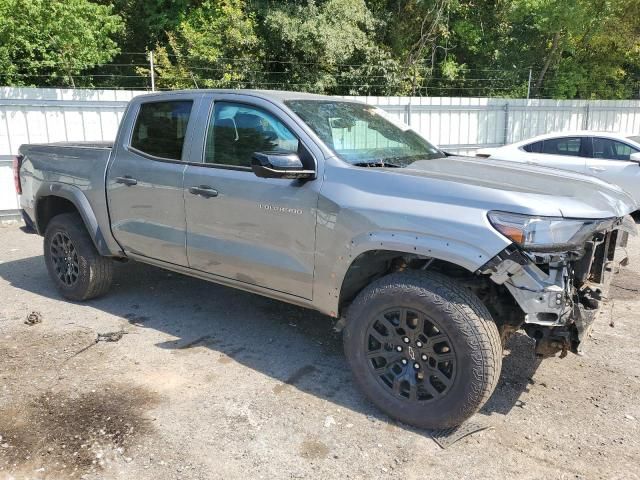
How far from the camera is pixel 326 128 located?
3.87 meters

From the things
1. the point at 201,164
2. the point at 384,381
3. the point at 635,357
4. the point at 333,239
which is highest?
the point at 201,164

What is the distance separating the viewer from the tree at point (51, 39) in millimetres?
15516

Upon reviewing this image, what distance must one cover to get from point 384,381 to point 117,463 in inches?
61.2

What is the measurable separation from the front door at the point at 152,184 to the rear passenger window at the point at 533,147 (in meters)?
7.08

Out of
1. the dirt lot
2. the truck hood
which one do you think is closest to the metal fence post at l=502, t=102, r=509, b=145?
the dirt lot

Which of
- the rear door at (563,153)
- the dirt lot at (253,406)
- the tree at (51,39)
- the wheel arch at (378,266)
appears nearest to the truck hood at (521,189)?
the wheel arch at (378,266)

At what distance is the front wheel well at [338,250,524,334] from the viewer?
3303 mm

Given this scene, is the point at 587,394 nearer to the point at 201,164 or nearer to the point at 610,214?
the point at 610,214

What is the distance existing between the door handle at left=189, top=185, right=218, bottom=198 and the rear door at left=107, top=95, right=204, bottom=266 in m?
0.16

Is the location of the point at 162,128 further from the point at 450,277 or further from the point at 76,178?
the point at 450,277

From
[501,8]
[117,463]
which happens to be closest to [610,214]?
[117,463]

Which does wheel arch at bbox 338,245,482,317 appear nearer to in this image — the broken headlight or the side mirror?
the broken headlight

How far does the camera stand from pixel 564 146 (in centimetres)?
953

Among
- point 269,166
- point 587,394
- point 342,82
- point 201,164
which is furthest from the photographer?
point 342,82
